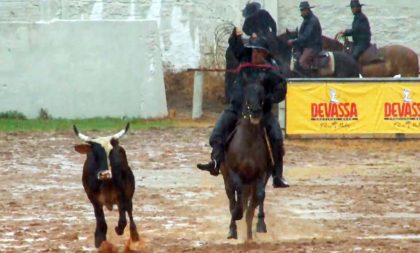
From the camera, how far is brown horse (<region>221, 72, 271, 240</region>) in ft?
49.3

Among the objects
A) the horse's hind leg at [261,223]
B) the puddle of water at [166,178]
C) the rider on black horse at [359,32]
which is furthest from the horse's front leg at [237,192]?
the rider on black horse at [359,32]

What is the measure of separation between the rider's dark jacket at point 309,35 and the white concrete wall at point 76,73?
12.6ft

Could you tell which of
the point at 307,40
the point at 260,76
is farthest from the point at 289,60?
the point at 260,76

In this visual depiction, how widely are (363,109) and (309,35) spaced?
12.0 ft

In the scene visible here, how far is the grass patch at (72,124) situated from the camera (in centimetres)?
2927

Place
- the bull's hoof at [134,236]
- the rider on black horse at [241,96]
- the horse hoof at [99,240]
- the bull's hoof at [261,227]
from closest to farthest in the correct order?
the horse hoof at [99,240]
the bull's hoof at [134,236]
the rider on black horse at [241,96]
the bull's hoof at [261,227]

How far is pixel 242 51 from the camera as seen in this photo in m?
15.4

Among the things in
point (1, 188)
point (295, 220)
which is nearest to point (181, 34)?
point (1, 188)

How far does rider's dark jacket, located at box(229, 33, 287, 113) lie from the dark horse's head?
0.07 meters

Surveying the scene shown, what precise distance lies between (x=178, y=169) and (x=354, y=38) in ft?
32.0

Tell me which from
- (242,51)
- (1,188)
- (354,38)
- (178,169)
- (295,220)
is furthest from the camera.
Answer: (354,38)

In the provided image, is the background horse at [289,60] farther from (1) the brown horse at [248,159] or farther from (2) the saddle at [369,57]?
(1) the brown horse at [248,159]

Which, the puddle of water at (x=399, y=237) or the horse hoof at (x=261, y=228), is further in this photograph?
the horse hoof at (x=261, y=228)

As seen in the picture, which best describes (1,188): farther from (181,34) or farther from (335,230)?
(181,34)
